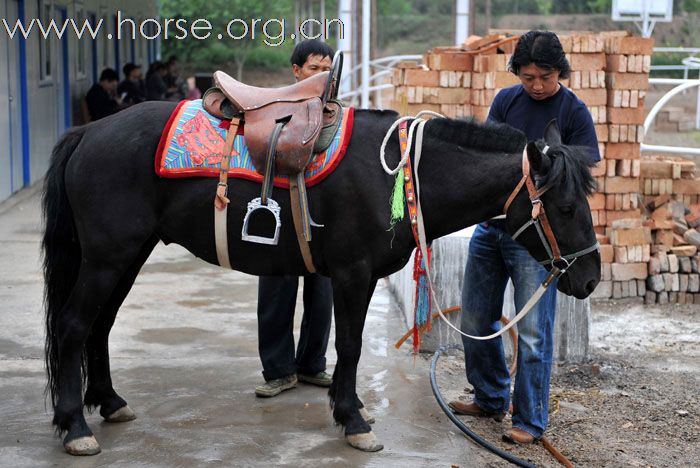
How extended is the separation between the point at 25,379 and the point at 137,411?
2.79ft

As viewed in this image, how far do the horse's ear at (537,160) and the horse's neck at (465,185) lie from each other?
0.47ft

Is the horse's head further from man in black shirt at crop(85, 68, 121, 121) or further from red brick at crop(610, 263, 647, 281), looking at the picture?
man in black shirt at crop(85, 68, 121, 121)

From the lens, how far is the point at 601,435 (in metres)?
4.79

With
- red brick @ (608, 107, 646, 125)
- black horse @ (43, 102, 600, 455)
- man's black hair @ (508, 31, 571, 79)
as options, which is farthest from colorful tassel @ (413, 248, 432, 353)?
red brick @ (608, 107, 646, 125)

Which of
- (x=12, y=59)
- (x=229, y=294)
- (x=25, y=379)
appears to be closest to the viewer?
(x=25, y=379)

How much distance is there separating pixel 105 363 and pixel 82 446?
21.0 inches

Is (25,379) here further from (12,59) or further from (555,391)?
(12,59)

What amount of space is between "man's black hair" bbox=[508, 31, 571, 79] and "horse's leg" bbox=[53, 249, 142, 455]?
1.96 meters

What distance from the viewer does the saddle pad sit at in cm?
415

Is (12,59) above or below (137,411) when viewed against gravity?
above

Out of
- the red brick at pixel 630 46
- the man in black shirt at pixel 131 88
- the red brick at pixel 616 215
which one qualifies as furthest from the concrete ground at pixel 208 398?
the man in black shirt at pixel 131 88

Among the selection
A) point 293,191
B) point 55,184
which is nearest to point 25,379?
point 55,184

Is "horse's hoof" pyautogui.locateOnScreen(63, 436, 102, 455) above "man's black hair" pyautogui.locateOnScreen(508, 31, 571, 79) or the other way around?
the other way around

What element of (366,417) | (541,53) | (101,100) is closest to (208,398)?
(366,417)
